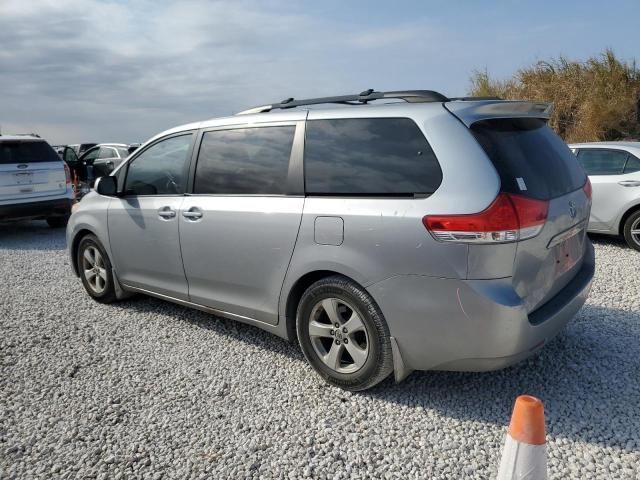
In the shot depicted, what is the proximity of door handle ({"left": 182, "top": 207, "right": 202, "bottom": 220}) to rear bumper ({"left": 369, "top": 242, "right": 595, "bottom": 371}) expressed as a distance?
1623 mm

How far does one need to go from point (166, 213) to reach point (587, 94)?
1414 cm

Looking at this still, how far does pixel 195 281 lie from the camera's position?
4.22 meters

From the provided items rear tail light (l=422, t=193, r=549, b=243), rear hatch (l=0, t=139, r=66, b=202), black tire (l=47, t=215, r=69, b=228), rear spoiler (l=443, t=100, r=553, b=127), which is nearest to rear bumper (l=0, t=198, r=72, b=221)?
rear hatch (l=0, t=139, r=66, b=202)

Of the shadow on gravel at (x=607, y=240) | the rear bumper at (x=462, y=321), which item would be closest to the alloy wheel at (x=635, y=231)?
the shadow on gravel at (x=607, y=240)

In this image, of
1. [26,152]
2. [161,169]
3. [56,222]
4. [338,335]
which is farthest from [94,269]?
[56,222]

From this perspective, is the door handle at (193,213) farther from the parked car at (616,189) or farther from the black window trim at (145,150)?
the parked car at (616,189)

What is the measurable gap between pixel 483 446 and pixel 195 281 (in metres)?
2.42

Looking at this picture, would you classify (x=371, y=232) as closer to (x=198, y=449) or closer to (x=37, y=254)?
(x=198, y=449)

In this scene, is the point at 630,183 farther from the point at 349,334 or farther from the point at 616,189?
the point at 349,334

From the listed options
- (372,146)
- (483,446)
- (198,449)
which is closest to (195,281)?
(198,449)

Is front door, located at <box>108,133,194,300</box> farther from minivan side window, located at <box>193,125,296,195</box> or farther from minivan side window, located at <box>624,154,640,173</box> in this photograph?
minivan side window, located at <box>624,154,640,173</box>

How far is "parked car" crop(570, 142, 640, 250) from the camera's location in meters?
7.23

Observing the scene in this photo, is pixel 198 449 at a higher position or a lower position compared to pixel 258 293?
lower

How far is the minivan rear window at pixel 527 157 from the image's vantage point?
289 centimetres
